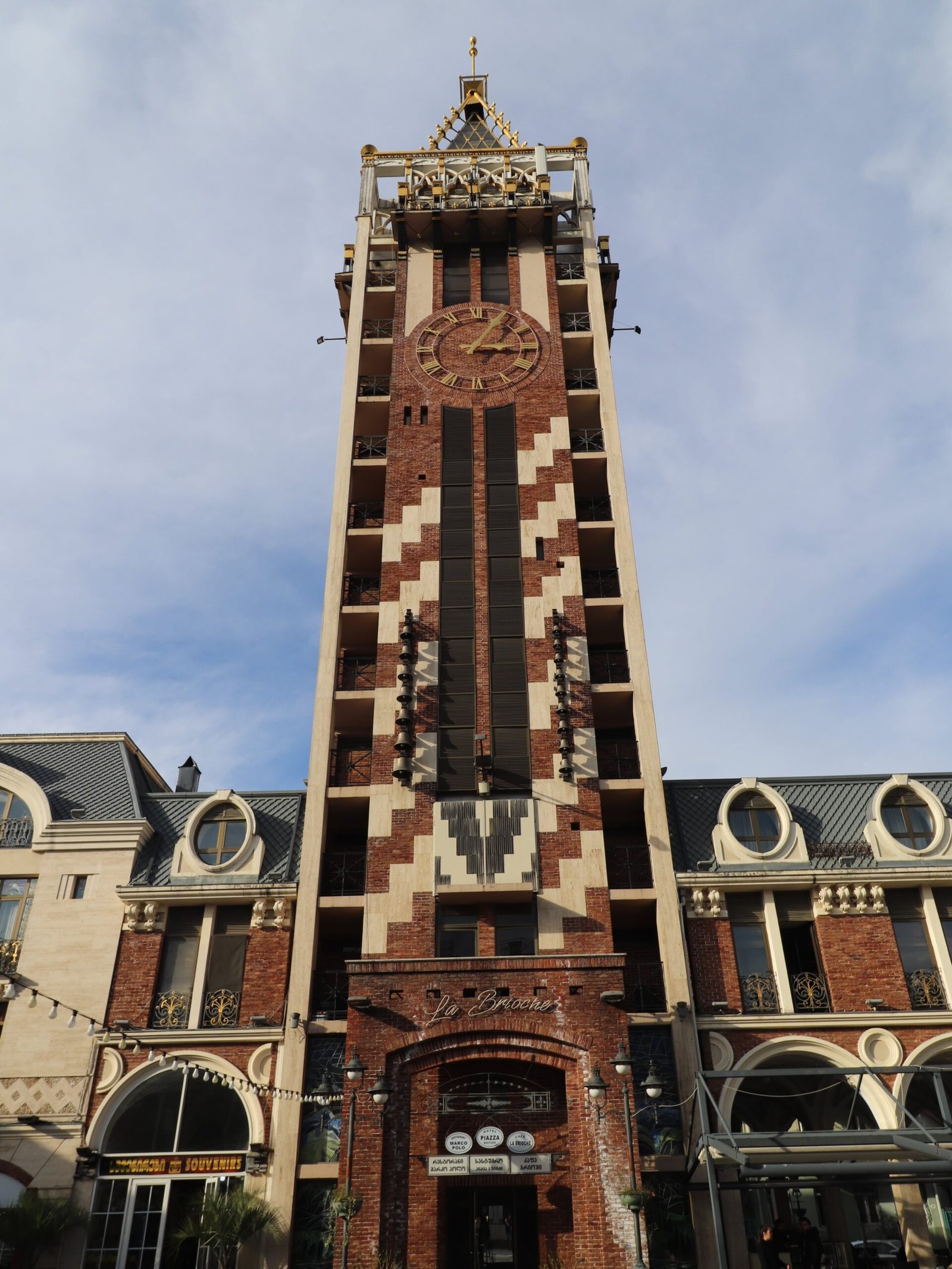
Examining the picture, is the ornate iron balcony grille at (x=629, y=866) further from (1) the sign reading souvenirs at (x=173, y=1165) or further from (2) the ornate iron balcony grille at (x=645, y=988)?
(1) the sign reading souvenirs at (x=173, y=1165)

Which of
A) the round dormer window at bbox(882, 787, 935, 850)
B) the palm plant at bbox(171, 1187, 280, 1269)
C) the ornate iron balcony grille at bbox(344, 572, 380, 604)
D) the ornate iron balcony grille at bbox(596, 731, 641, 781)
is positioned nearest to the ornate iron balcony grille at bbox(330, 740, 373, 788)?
the ornate iron balcony grille at bbox(344, 572, 380, 604)

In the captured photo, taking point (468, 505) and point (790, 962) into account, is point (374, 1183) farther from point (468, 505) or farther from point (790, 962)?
point (468, 505)

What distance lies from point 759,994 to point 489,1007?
25.5ft

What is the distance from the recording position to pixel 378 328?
43.5m

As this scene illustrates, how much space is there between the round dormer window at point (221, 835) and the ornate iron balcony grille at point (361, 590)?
8.15 m

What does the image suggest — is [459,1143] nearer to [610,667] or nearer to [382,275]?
[610,667]

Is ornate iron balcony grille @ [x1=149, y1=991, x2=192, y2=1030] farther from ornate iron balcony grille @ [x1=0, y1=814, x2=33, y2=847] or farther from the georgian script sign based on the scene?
the georgian script sign

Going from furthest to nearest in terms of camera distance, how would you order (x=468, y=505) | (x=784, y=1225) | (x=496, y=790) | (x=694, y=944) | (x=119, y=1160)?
(x=468, y=505), (x=496, y=790), (x=694, y=944), (x=119, y=1160), (x=784, y=1225)

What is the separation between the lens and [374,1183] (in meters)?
25.5

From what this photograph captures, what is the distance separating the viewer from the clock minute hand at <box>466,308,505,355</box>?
41.6m

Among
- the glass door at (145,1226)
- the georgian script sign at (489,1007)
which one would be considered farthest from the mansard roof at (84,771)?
the georgian script sign at (489,1007)

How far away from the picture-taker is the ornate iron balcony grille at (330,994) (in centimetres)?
2898

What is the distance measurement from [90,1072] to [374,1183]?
28.1 ft

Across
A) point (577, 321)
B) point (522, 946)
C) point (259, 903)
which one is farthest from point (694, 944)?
point (577, 321)
